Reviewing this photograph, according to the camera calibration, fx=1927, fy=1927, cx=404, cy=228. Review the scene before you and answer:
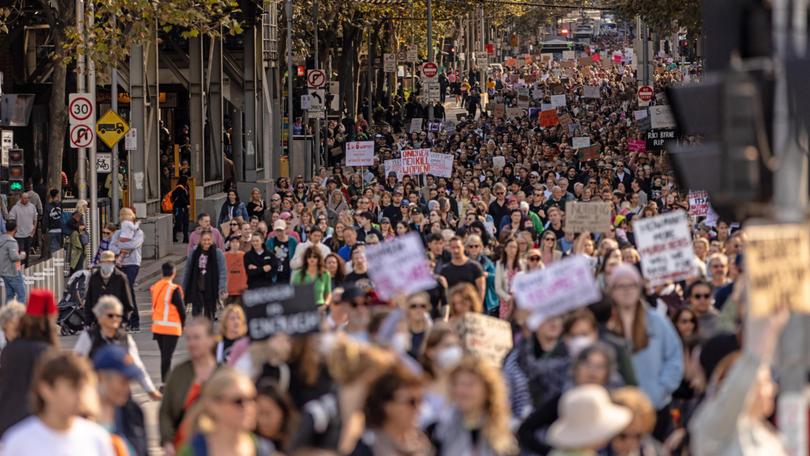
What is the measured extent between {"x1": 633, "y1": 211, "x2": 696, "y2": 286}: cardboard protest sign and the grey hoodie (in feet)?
30.1

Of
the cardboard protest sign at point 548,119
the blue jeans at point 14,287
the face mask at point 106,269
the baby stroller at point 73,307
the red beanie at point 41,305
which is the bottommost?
the baby stroller at point 73,307

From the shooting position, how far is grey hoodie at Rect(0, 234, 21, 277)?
22.3 m

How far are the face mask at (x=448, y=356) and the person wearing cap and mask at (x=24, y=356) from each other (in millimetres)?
2594

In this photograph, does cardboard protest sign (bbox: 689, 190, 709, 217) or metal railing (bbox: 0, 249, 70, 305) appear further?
cardboard protest sign (bbox: 689, 190, 709, 217)

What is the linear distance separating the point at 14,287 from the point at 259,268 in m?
3.34

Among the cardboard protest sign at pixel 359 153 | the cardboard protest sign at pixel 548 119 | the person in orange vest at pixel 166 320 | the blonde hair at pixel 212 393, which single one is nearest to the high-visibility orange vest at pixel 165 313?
the person in orange vest at pixel 166 320

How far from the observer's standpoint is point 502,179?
1390 inches

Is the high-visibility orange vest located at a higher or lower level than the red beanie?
lower

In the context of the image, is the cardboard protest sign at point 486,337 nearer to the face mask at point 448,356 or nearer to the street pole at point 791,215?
the face mask at point 448,356

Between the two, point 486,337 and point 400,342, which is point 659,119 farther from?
point 400,342

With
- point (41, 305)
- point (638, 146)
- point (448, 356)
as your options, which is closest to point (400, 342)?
point (448, 356)

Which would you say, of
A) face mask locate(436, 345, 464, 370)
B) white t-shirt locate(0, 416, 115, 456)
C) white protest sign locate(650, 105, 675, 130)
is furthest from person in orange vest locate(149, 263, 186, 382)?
white protest sign locate(650, 105, 675, 130)

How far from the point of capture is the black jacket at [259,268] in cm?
2098

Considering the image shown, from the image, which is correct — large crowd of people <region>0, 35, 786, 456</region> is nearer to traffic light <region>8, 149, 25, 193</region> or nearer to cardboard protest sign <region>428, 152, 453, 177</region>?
traffic light <region>8, 149, 25, 193</region>
